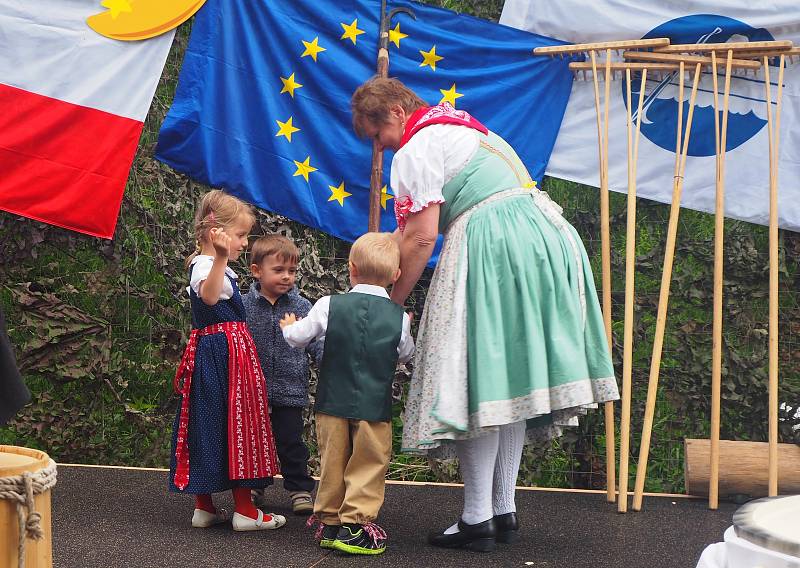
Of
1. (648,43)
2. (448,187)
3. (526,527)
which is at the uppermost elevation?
(648,43)

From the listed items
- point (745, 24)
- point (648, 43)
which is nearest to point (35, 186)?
point (648, 43)

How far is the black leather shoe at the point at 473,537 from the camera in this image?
2.59m

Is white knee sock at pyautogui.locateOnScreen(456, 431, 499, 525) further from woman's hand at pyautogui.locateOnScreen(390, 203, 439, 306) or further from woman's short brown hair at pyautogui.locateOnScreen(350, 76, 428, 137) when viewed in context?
woman's short brown hair at pyautogui.locateOnScreen(350, 76, 428, 137)

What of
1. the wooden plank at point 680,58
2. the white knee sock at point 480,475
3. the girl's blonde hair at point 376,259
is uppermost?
the wooden plank at point 680,58

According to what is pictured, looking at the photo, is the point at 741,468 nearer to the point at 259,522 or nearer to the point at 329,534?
the point at 329,534

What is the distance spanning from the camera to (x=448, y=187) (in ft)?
8.66

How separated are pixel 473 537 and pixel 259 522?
0.65m

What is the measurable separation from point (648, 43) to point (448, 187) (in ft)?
4.27

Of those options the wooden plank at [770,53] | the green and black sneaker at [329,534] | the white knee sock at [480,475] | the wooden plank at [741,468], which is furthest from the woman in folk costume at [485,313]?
the wooden plank at [770,53]

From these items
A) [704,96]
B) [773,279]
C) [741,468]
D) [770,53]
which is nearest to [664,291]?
[773,279]

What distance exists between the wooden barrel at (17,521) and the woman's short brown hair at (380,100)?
148 cm

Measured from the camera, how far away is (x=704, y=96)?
3.71 m

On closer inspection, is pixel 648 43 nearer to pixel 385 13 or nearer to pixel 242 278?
pixel 385 13

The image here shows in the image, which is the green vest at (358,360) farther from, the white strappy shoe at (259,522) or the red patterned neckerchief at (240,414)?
the white strappy shoe at (259,522)
